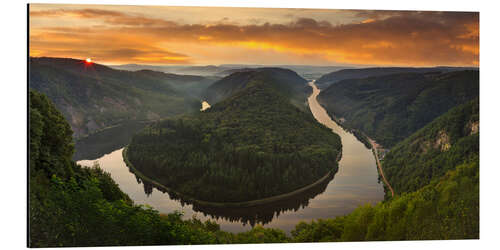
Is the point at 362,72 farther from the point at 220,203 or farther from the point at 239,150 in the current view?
the point at 220,203

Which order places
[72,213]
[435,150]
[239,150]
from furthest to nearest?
[239,150]
[435,150]
[72,213]

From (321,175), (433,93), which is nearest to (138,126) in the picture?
(321,175)

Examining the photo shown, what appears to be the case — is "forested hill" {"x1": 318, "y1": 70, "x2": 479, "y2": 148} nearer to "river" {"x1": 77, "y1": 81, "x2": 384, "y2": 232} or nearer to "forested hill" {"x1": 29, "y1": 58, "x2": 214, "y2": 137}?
"river" {"x1": 77, "y1": 81, "x2": 384, "y2": 232}

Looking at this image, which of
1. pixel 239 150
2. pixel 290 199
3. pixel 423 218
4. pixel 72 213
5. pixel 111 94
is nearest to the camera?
pixel 72 213

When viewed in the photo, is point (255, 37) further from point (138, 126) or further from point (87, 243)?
point (87, 243)

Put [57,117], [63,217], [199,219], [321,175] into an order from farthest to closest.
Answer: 1. [321,175]
2. [199,219]
3. [57,117]
4. [63,217]

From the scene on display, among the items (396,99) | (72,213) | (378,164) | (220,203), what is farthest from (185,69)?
(396,99)

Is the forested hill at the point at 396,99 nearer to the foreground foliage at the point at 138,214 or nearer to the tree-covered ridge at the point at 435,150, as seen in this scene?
the tree-covered ridge at the point at 435,150
